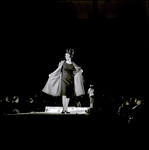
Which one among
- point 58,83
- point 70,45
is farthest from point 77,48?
point 58,83

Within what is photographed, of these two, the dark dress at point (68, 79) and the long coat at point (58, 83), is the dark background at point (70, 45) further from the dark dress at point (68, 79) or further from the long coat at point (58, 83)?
the dark dress at point (68, 79)

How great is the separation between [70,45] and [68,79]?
105 inches

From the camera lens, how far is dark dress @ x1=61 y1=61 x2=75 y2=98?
4332 millimetres

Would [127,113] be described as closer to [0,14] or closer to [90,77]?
[90,77]

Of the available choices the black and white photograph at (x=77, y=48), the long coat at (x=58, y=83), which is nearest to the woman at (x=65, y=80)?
the long coat at (x=58, y=83)

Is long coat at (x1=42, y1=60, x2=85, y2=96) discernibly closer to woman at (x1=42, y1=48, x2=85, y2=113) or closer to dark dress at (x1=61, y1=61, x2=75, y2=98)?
woman at (x1=42, y1=48, x2=85, y2=113)

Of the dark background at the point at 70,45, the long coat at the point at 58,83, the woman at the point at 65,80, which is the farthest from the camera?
the dark background at the point at 70,45

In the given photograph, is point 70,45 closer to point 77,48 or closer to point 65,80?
point 77,48

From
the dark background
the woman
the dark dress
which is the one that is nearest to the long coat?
the woman

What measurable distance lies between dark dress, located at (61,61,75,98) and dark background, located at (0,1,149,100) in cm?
248

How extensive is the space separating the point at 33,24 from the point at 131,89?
4.64 m

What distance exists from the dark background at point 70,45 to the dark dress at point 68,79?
2483mm

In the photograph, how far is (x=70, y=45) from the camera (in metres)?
6.75

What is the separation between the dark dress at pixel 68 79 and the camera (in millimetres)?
4332
